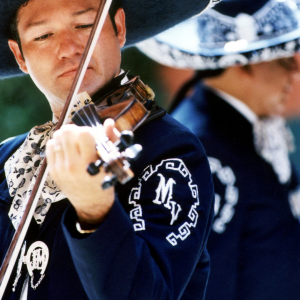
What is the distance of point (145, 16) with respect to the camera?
139 cm

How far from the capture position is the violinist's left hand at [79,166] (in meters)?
0.61

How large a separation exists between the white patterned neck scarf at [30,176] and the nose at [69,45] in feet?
0.43

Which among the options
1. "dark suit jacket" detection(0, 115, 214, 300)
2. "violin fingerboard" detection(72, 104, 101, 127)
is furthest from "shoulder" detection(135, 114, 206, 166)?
"violin fingerboard" detection(72, 104, 101, 127)

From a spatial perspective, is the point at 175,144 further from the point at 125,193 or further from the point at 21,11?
the point at 21,11

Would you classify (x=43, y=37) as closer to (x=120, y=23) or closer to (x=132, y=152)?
(x=120, y=23)

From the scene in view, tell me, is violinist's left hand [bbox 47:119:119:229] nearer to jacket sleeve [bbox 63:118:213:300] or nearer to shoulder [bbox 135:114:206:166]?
jacket sleeve [bbox 63:118:213:300]

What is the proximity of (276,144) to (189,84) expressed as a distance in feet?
1.43

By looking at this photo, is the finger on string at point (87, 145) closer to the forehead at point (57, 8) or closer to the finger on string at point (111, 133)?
the finger on string at point (111, 133)

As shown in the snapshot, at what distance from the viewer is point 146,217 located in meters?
0.78

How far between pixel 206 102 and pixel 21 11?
2.79ft

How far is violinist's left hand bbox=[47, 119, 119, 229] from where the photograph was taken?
0.61m

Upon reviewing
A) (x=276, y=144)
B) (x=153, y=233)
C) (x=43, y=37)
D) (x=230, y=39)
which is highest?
(x=43, y=37)

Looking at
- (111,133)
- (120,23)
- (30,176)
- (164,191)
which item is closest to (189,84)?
(120,23)

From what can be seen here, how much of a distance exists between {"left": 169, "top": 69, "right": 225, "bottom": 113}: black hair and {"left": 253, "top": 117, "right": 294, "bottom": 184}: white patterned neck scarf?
0.93 ft
